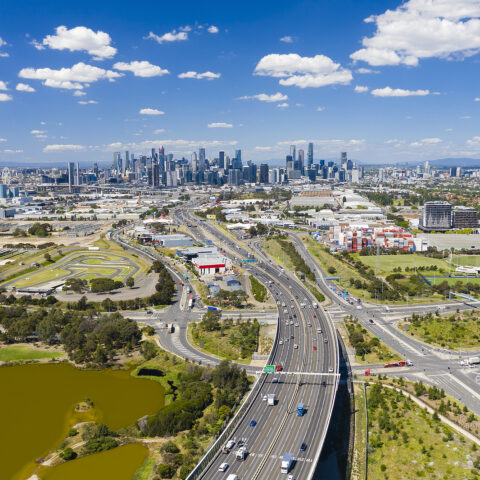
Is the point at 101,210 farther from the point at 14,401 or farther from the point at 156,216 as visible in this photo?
the point at 14,401

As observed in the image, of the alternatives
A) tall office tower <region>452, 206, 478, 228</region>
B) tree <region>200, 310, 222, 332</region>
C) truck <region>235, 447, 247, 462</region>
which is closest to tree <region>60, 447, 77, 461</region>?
truck <region>235, 447, 247, 462</region>

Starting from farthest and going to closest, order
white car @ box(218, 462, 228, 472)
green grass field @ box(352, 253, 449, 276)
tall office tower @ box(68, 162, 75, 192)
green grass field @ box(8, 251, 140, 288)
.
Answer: tall office tower @ box(68, 162, 75, 192) < green grass field @ box(352, 253, 449, 276) < green grass field @ box(8, 251, 140, 288) < white car @ box(218, 462, 228, 472)

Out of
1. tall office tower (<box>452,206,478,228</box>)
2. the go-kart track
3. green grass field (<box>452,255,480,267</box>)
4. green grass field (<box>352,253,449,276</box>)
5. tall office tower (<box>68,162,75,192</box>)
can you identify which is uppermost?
tall office tower (<box>68,162,75,192</box>)

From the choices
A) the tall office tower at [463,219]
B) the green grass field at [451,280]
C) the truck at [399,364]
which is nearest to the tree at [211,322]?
the truck at [399,364]

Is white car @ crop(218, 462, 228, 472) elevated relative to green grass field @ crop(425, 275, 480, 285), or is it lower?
lower

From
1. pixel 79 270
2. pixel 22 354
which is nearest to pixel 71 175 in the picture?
pixel 79 270

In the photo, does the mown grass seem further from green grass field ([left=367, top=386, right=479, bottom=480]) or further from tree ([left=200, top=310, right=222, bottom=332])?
green grass field ([left=367, top=386, right=479, bottom=480])

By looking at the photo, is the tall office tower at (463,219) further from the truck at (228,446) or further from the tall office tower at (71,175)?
the tall office tower at (71,175)

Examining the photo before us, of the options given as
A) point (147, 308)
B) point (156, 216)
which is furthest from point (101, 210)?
point (147, 308)
